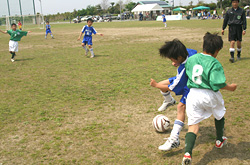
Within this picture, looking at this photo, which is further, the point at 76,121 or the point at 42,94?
the point at 42,94

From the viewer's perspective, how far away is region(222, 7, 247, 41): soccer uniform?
8.96m

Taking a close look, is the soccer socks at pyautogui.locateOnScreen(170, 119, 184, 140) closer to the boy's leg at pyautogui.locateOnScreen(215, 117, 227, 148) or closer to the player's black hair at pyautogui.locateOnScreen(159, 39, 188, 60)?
the boy's leg at pyautogui.locateOnScreen(215, 117, 227, 148)

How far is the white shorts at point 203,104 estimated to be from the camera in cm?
319

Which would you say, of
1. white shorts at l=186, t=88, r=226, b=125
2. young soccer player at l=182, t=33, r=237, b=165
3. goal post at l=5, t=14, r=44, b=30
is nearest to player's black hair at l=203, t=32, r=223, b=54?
young soccer player at l=182, t=33, r=237, b=165

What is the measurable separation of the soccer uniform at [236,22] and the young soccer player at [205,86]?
6.60m

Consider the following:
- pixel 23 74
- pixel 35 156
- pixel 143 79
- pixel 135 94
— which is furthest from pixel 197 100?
pixel 23 74

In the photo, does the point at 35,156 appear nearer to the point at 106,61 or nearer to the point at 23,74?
the point at 23,74

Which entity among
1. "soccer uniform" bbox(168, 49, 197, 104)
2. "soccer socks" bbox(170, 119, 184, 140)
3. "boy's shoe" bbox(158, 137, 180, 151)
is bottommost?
"boy's shoe" bbox(158, 137, 180, 151)

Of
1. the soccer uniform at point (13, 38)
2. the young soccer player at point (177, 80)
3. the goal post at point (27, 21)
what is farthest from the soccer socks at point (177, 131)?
the goal post at point (27, 21)

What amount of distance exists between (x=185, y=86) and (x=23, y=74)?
7.14 metres

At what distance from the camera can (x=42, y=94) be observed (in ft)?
21.7

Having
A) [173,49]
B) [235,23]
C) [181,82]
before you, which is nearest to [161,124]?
[181,82]

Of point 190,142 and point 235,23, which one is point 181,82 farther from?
point 235,23

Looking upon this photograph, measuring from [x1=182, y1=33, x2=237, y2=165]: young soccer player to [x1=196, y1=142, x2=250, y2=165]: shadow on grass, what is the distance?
446mm
